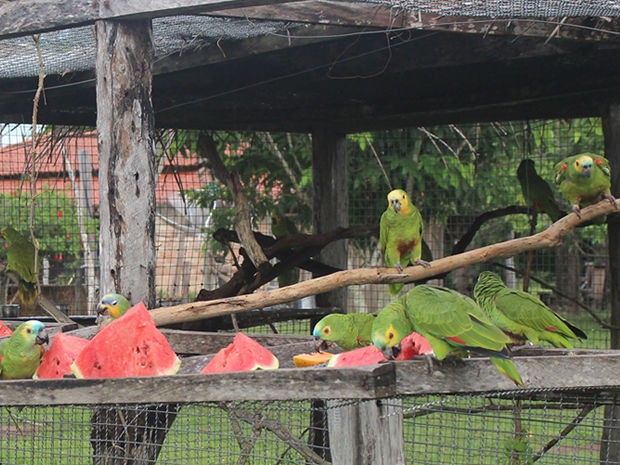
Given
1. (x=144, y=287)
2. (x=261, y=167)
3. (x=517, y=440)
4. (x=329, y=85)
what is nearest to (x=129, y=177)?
(x=144, y=287)

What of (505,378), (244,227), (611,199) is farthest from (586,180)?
(505,378)

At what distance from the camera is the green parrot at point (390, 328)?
2307 mm

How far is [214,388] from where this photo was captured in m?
2.11

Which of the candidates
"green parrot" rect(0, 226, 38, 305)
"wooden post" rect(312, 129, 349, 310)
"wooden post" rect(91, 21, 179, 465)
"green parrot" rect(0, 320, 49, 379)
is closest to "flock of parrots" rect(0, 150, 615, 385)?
"green parrot" rect(0, 320, 49, 379)

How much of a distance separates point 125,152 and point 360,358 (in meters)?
1.15

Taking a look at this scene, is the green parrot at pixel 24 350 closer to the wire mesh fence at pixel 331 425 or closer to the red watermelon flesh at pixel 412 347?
the wire mesh fence at pixel 331 425

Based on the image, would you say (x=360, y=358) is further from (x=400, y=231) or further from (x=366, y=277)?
(x=400, y=231)

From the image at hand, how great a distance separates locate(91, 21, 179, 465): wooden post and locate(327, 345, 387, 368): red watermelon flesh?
0.80 metres

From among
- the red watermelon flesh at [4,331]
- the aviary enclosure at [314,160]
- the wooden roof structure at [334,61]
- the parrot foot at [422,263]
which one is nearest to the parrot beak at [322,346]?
the aviary enclosure at [314,160]

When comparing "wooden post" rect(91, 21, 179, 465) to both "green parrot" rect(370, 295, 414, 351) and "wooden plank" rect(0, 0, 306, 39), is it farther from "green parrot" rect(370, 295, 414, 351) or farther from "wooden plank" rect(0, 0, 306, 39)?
"green parrot" rect(370, 295, 414, 351)

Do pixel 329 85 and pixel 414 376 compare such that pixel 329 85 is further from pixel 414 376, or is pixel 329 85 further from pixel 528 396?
pixel 414 376

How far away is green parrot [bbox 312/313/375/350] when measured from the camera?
9.64 feet

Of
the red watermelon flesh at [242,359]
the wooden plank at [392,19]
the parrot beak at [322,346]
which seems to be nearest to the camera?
the red watermelon flesh at [242,359]

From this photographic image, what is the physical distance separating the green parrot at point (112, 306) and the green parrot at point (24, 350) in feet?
0.68
